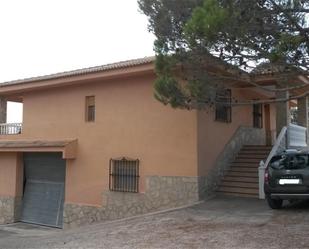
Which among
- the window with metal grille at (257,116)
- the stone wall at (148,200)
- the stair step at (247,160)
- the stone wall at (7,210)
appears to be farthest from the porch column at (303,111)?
the stone wall at (7,210)

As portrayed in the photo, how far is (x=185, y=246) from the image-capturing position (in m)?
9.20

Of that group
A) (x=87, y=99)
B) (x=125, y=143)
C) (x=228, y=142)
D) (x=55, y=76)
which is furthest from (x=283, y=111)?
(x=55, y=76)

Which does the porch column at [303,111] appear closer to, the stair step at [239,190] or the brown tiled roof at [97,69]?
the stair step at [239,190]

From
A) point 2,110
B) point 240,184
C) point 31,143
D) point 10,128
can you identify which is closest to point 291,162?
point 240,184

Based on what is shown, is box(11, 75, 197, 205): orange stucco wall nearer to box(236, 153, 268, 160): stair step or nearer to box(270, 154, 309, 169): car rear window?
box(270, 154, 309, 169): car rear window

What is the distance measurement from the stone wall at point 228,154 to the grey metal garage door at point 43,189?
21.1 feet

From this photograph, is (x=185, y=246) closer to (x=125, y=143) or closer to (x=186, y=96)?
(x=186, y=96)

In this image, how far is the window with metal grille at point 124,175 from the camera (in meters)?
15.6

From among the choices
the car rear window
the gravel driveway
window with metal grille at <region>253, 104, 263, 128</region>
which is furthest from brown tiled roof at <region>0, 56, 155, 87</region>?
window with metal grille at <region>253, 104, 263, 128</region>

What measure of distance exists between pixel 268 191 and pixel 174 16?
17.3ft

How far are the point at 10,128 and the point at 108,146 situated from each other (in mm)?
6294

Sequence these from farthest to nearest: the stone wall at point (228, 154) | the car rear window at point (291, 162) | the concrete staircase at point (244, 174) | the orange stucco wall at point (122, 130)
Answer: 1. the concrete staircase at point (244, 174)
2. the stone wall at point (228, 154)
3. the orange stucco wall at point (122, 130)
4. the car rear window at point (291, 162)

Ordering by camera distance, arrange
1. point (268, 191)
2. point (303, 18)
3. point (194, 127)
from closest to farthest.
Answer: point (303, 18)
point (268, 191)
point (194, 127)

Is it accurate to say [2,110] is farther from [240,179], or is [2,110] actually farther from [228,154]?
[240,179]
